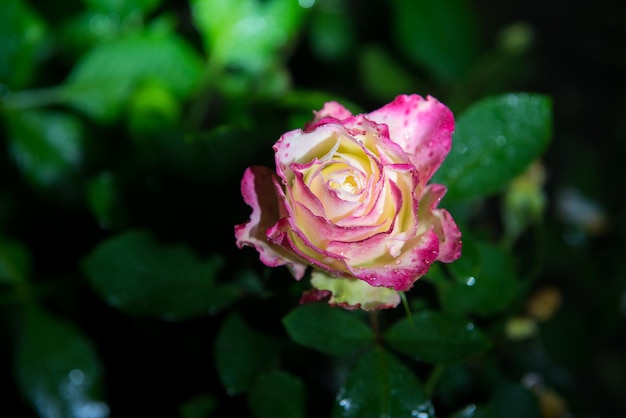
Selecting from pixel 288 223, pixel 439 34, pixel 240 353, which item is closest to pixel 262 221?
pixel 288 223

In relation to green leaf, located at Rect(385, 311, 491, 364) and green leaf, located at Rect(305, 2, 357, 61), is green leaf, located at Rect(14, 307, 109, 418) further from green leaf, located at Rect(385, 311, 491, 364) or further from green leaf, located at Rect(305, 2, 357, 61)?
green leaf, located at Rect(305, 2, 357, 61)

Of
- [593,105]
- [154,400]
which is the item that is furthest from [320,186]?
[593,105]

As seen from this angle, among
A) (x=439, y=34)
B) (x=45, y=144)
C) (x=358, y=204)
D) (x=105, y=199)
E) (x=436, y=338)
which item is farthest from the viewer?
(x=439, y=34)

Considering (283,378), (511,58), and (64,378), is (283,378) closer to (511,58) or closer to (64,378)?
(64,378)

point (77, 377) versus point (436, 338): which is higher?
point (436, 338)

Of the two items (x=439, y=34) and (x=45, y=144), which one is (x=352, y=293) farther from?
(x=439, y=34)

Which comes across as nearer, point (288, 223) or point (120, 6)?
point (288, 223)

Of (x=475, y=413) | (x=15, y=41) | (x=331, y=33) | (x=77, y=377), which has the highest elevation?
(x=15, y=41)

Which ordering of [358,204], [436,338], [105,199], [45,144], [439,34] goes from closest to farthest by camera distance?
[358,204] < [436,338] < [105,199] < [45,144] < [439,34]
